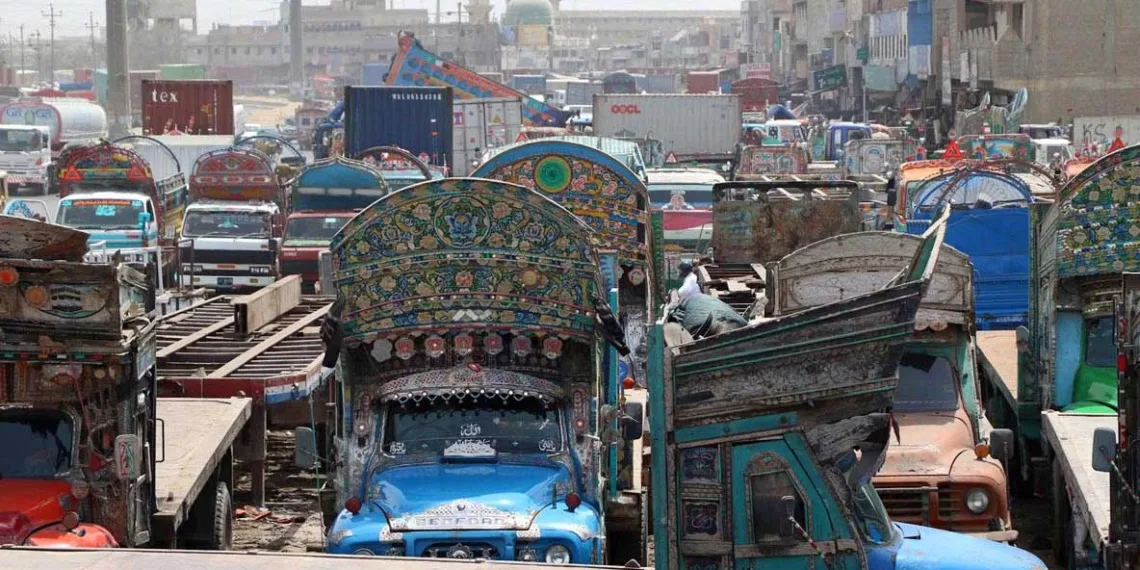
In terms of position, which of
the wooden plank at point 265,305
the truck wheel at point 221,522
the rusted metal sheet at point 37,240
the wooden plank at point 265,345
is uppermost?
the rusted metal sheet at point 37,240

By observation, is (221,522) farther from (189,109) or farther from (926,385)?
(189,109)

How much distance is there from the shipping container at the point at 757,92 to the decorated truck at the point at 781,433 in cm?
8413

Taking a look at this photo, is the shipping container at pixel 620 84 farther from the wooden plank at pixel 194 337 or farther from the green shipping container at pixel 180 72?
the wooden plank at pixel 194 337

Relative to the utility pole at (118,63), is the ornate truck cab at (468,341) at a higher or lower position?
lower

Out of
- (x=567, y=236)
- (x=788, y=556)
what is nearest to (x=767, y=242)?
(x=567, y=236)

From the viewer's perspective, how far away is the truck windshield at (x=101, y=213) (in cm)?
3033

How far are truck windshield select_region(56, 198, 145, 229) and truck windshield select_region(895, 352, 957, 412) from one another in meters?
19.5

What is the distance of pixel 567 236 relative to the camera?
11.4m

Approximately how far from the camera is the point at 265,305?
19906 millimetres

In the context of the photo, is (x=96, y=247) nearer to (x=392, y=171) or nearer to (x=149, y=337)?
(x=392, y=171)

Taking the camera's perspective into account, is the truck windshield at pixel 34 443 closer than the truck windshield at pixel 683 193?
Yes

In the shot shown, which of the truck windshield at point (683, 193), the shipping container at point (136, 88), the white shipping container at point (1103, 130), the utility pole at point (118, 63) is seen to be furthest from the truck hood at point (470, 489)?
the shipping container at point (136, 88)

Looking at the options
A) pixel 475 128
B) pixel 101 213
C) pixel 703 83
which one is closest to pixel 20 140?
pixel 475 128

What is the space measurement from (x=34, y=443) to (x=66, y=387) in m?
0.40
